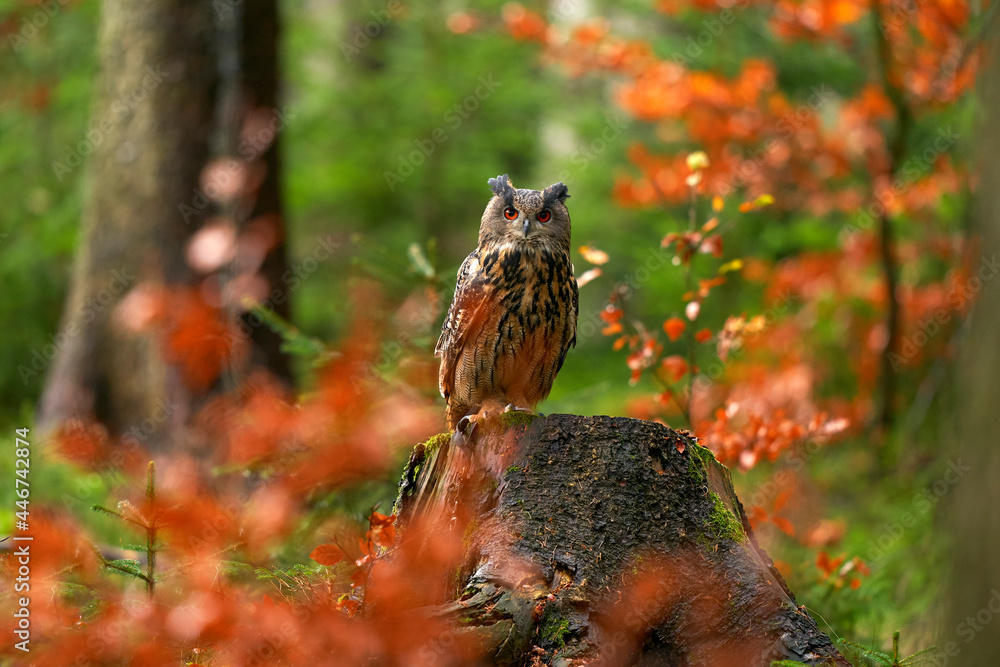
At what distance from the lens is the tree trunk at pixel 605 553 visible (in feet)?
7.45

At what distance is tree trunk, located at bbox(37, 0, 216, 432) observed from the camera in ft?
20.5

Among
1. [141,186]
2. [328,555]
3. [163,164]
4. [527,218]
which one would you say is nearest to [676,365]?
[527,218]

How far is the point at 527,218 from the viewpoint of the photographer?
3680mm

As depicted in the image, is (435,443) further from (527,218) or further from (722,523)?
(527,218)

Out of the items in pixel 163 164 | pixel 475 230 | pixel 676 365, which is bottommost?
pixel 475 230

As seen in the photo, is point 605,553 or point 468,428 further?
point 468,428

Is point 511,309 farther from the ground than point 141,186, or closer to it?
farther from the ground

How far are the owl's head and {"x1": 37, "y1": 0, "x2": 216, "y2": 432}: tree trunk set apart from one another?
135 inches

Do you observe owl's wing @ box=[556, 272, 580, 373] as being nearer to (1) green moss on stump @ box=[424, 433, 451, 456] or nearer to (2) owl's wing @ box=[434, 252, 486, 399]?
(2) owl's wing @ box=[434, 252, 486, 399]

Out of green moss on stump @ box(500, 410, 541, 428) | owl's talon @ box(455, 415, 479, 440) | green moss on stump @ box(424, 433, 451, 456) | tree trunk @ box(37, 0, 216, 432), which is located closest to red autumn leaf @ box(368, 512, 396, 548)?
green moss on stump @ box(424, 433, 451, 456)

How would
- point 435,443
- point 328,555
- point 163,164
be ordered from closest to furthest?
point 328,555
point 435,443
point 163,164

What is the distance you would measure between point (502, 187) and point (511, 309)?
27.6 inches

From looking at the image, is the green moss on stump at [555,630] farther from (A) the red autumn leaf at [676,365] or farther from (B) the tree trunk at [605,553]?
(A) the red autumn leaf at [676,365]

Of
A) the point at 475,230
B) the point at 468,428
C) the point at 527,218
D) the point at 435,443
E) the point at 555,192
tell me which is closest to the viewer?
the point at 468,428
